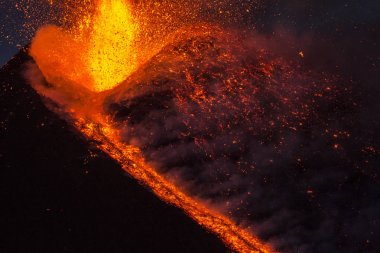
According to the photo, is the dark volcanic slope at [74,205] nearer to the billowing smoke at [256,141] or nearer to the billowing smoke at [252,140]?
the billowing smoke at [256,141]

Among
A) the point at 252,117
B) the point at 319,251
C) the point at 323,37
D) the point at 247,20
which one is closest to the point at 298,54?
the point at 323,37

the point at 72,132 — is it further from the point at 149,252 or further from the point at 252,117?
the point at 252,117

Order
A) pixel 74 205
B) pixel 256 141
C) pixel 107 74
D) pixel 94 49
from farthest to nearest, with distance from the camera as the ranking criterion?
pixel 94 49 < pixel 107 74 < pixel 256 141 < pixel 74 205

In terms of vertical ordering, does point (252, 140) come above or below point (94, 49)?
below

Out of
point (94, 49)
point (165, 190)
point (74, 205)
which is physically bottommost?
point (74, 205)

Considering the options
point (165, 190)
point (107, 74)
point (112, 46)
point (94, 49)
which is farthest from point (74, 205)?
point (112, 46)

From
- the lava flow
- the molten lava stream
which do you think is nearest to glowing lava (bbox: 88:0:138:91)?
the lava flow

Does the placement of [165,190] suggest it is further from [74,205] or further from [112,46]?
[112,46]
